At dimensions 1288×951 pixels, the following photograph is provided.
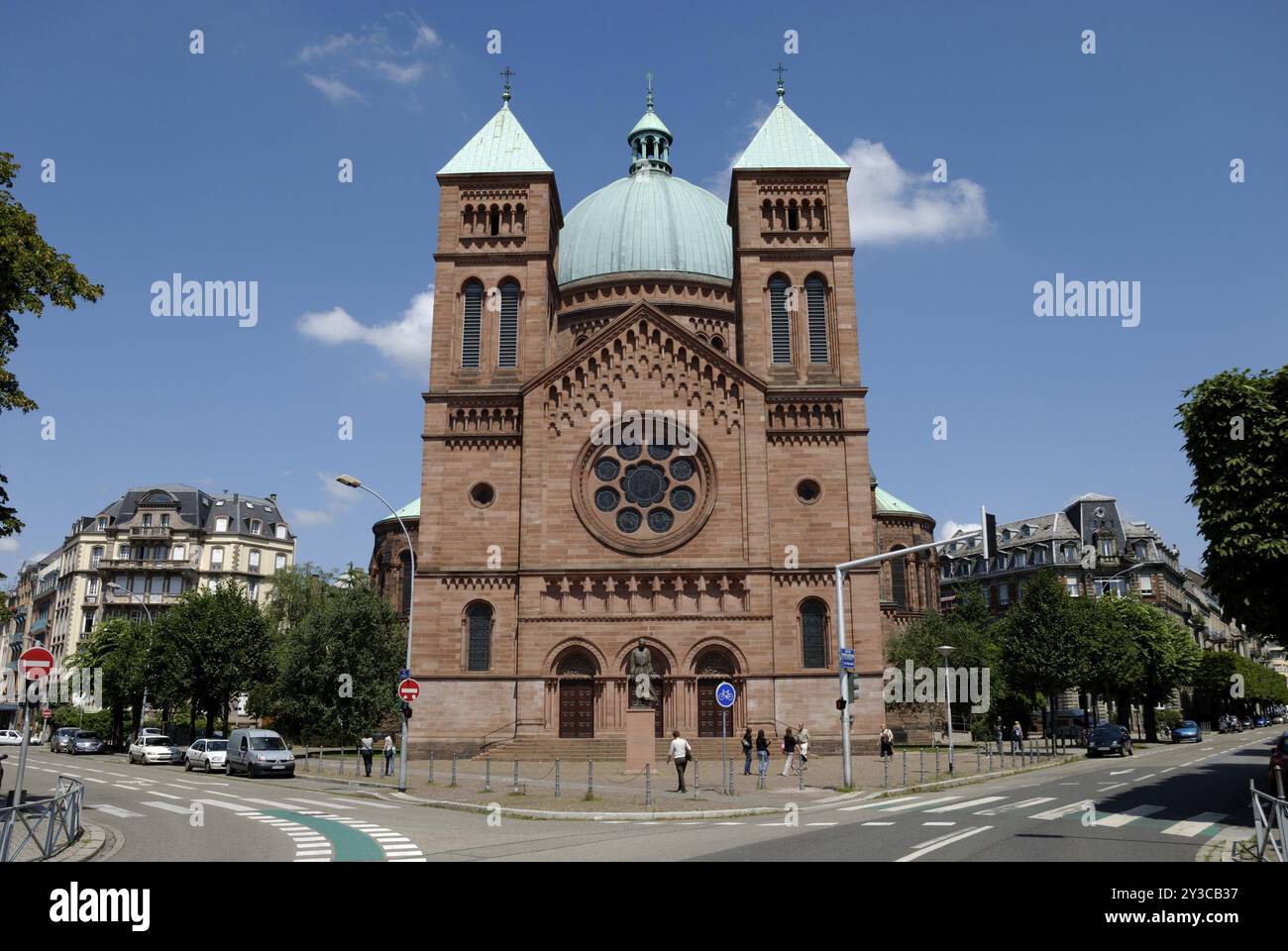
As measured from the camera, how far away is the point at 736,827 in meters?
19.9

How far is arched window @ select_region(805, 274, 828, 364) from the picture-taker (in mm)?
49062

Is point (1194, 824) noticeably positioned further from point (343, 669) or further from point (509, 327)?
point (509, 327)

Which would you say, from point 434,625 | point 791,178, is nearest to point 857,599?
point 434,625

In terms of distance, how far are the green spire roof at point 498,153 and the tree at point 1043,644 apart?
116 feet

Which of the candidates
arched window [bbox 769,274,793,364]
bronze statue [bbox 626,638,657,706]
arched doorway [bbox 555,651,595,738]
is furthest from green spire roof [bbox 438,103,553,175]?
bronze statue [bbox 626,638,657,706]

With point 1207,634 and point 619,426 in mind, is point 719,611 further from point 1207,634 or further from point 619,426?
point 1207,634

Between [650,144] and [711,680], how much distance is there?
42.8 meters

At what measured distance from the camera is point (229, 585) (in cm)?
5888

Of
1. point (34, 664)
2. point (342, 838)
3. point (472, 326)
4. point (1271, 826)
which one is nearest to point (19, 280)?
point (34, 664)

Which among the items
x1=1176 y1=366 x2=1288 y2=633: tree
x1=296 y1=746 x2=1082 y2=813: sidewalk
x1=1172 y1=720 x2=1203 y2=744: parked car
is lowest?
x1=1172 y1=720 x2=1203 y2=744: parked car

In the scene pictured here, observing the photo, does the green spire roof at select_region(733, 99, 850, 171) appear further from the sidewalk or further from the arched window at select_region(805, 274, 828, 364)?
the sidewalk

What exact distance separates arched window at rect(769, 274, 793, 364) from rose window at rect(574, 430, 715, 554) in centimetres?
695

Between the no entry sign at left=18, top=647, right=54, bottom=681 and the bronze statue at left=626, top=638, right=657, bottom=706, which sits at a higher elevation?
the no entry sign at left=18, top=647, right=54, bottom=681
